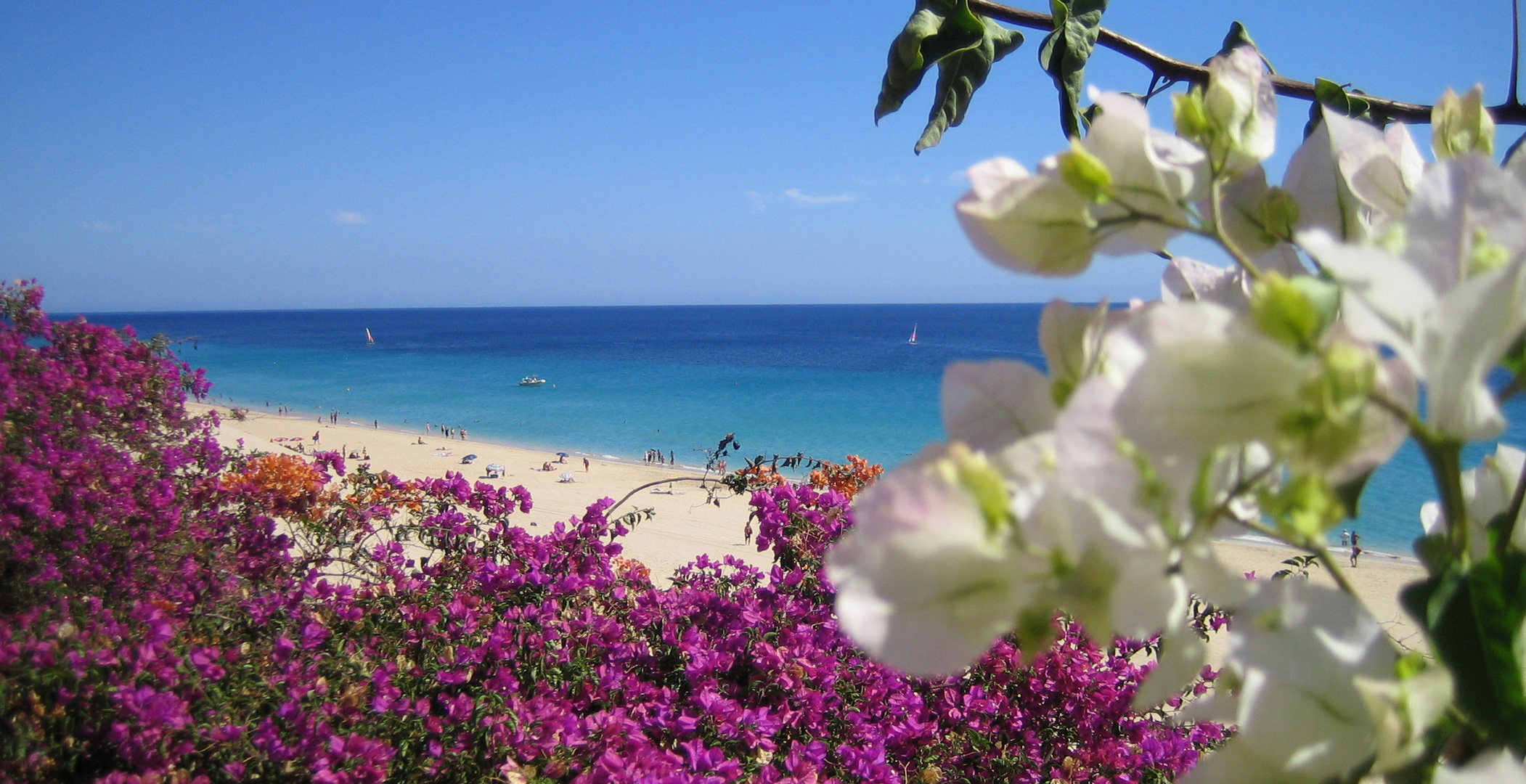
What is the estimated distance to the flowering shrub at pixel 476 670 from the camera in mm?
1908

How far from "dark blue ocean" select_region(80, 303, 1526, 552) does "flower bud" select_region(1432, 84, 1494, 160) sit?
6428 millimetres

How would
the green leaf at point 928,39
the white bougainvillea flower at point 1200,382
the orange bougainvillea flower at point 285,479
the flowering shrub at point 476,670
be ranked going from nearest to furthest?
the white bougainvillea flower at point 1200,382
the green leaf at point 928,39
the flowering shrub at point 476,670
the orange bougainvillea flower at point 285,479

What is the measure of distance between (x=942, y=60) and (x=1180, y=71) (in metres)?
0.27

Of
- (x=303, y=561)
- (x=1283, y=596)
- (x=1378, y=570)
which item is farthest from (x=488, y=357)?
(x=1283, y=596)

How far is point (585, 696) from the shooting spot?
2.27m

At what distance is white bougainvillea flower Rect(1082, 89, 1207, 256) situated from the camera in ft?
1.26

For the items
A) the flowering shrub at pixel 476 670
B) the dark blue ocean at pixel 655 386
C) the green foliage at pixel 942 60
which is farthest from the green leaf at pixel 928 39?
the dark blue ocean at pixel 655 386

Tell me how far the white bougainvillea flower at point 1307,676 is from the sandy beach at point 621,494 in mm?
6618

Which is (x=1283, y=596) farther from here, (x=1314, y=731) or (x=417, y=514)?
(x=417, y=514)

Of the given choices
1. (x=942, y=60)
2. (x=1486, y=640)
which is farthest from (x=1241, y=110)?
(x=942, y=60)

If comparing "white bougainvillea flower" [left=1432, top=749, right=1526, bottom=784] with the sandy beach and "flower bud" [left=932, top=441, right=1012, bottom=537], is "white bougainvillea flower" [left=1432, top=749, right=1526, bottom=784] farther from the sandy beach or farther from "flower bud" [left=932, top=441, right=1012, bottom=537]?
the sandy beach

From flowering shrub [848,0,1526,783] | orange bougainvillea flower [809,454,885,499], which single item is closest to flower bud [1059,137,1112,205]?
flowering shrub [848,0,1526,783]

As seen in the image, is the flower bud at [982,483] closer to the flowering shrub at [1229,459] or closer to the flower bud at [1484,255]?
the flowering shrub at [1229,459]

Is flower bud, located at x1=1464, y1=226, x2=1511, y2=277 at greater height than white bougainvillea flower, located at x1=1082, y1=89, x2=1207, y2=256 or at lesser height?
lesser
